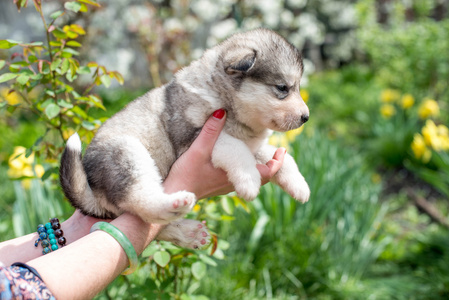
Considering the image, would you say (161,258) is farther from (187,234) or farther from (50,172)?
(50,172)

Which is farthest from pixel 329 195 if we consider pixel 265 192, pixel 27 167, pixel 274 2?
pixel 274 2

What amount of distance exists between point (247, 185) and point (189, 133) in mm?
418

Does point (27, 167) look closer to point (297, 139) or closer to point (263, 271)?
point (263, 271)

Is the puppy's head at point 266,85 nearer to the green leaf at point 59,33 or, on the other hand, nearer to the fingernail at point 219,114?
the fingernail at point 219,114

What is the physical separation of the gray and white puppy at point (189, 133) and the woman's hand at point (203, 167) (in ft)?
0.18

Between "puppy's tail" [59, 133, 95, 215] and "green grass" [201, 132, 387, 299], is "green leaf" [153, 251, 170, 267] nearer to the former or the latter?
"puppy's tail" [59, 133, 95, 215]

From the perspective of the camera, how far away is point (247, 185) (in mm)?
1875

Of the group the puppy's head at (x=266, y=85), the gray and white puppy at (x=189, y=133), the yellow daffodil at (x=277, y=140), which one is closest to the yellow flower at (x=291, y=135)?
the yellow daffodil at (x=277, y=140)

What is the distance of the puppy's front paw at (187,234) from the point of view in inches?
80.0

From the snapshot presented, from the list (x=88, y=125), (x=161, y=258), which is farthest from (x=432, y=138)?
(x=88, y=125)

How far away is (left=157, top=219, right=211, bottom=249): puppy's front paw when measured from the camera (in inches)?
80.0

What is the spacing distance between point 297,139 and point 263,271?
1727 mm

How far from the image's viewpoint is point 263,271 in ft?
11.0

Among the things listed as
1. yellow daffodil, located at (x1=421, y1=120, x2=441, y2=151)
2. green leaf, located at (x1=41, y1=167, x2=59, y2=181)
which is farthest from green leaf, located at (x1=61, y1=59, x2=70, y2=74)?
yellow daffodil, located at (x1=421, y1=120, x2=441, y2=151)
